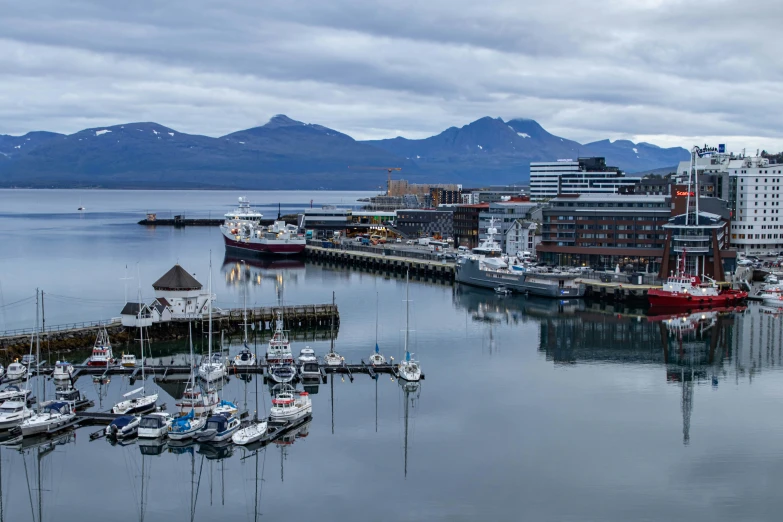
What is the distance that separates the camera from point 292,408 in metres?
23.2

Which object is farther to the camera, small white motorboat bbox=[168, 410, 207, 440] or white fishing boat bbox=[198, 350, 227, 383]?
white fishing boat bbox=[198, 350, 227, 383]

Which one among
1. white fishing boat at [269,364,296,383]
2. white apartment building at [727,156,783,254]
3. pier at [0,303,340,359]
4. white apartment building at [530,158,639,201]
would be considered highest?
white apartment building at [530,158,639,201]

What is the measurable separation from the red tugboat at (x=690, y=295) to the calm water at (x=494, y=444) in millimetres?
2991

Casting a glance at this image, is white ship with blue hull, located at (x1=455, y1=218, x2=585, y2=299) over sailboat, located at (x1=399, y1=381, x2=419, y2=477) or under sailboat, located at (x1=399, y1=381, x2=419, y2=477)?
over

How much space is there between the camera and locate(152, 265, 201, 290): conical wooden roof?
34531 millimetres

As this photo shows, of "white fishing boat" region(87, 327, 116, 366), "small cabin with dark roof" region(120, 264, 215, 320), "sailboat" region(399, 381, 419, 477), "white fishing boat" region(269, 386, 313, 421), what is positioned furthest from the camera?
"small cabin with dark roof" region(120, 264, 215, 320)

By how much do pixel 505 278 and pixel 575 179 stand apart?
46.5 m

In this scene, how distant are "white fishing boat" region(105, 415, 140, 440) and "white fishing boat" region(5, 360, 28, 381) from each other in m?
5.90

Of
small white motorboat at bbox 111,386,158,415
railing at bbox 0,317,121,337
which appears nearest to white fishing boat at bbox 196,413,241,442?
small white motorboat at bbox 111,386,158,415

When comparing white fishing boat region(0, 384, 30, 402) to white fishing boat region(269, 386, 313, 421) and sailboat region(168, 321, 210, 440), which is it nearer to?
sailboat region(168, 321, 210, 440)

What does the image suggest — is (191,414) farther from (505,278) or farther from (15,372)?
(505,278)

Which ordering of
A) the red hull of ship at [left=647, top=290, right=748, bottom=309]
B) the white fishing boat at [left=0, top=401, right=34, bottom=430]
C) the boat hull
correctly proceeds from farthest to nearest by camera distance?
the boat hull
the red hull of ship at [left=647, top=290, right=748, bottom=309]
the white fishing boat at [left=0, top=401, right=34, bottom=430]

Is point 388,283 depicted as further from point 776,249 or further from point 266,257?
point 776,249

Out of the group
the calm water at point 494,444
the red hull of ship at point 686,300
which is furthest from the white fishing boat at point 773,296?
the calm water at point 494,444
